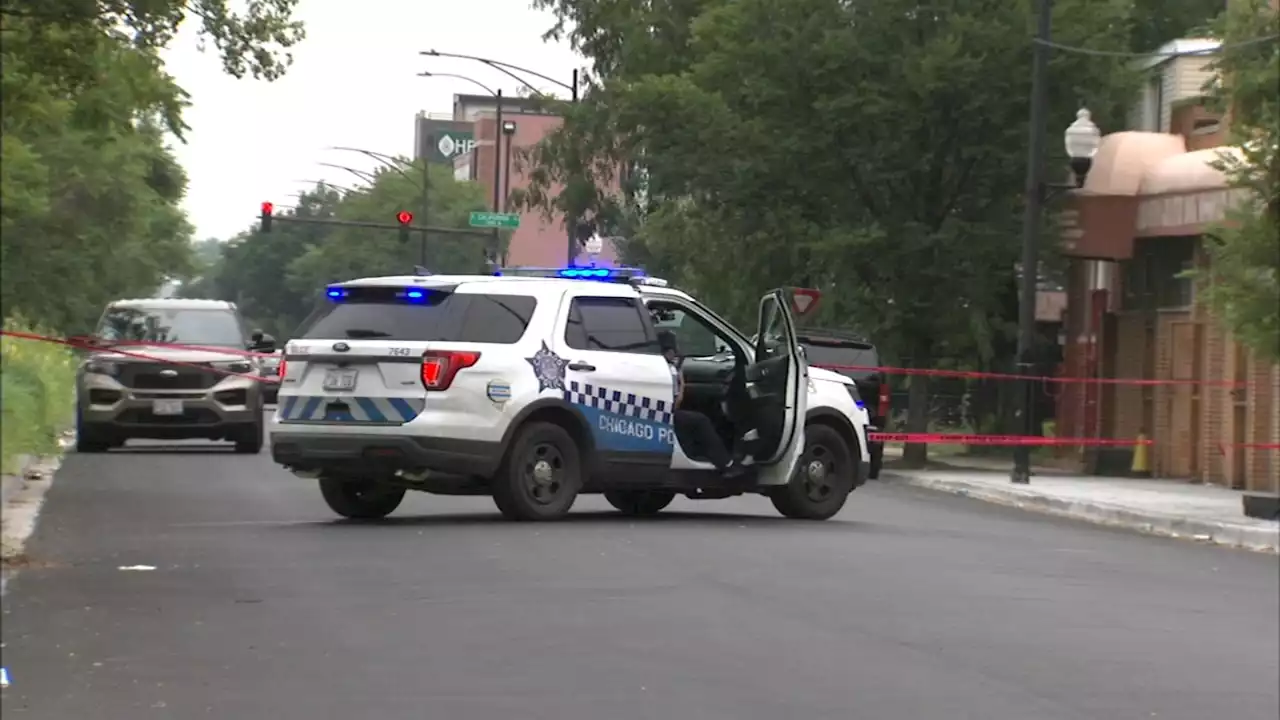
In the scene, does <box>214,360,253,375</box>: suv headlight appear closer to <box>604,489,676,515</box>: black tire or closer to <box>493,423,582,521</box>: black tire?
<box>604,489,676,515</box>: black tire

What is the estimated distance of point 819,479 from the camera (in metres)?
17.1

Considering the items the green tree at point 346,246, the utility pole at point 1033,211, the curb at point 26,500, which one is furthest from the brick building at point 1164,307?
the green tree at point 346,246

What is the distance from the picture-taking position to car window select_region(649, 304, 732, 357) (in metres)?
16.6

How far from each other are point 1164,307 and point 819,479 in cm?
1385

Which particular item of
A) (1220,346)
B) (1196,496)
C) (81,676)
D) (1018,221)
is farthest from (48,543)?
(1018,221)

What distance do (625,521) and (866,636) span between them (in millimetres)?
6490

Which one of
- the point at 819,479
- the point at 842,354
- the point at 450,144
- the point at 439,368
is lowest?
the point at 819,479

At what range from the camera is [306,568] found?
1230cm

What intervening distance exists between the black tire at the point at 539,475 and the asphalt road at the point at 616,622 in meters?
0.25

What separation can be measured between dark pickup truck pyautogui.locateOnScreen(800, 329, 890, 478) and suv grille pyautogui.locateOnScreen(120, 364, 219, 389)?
793 cm

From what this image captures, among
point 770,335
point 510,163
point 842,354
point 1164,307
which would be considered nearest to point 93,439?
point 842,354

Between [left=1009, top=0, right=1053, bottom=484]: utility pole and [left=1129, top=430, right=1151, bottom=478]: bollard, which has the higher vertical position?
[left=1009, top=0, right=1053, bottom=484]: utility pole

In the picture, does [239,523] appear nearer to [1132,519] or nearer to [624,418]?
[624,418]

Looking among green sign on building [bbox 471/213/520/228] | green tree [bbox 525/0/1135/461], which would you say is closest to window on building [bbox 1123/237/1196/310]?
green tree [bbox 525/0/1135/461]
